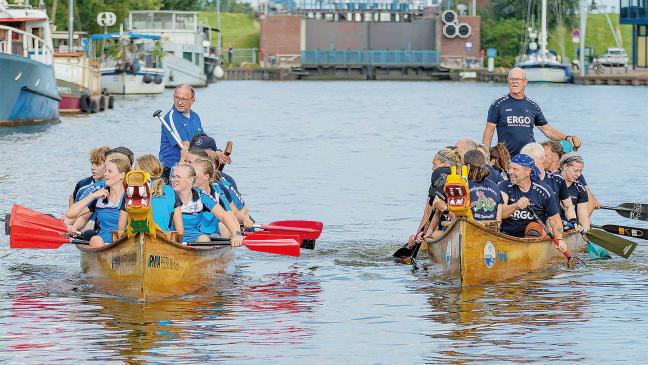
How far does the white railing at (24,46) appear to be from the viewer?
49.7 metres

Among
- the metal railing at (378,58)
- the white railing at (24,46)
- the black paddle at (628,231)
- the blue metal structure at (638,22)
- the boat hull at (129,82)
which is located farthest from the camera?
the metal railing at (378,58)

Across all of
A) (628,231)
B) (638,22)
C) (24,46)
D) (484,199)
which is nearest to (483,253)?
(484,199)

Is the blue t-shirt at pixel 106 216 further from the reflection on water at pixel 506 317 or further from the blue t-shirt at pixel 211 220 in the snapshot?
the reflection on water at pixel 506 317

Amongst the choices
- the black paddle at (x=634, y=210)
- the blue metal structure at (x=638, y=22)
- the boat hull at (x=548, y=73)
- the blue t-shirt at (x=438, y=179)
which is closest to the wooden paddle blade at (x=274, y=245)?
the blue t-shirt at (x=438, y=179)

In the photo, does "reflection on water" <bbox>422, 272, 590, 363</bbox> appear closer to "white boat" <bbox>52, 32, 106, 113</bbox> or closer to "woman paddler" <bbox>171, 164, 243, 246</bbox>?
"woman paddler" <bbox>171, 164, 243, 246</bbox>

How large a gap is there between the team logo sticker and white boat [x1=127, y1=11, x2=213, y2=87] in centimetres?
7840

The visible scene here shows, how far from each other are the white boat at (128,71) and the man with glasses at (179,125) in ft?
202

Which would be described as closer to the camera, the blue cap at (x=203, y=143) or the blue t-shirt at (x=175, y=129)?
the blue cap at (x=203, y=143)

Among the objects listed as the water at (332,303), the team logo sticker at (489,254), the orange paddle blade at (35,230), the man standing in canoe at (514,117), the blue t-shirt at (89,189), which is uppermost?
the man standing in canoe at (514,117)

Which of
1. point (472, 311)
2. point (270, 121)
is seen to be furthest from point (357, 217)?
point (270, 121)

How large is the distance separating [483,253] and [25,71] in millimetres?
34915

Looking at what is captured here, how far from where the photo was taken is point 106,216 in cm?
1628

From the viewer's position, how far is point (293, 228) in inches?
778

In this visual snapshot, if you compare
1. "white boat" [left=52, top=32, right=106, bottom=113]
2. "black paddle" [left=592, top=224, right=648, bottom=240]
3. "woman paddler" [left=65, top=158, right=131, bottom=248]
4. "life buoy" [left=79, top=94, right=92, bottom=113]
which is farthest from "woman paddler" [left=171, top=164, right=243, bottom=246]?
"life buoy" [left=79, top=94, right=92, bottom=113]
